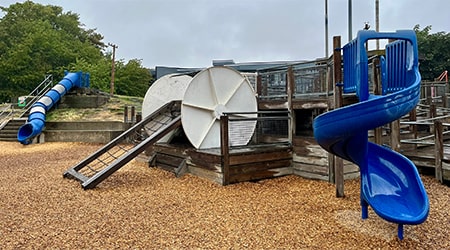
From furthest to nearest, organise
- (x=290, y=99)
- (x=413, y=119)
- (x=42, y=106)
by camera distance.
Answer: (x=42, y=106) → (x=413, y=119) → (x=290, y=99)

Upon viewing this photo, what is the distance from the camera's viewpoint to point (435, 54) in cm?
3022

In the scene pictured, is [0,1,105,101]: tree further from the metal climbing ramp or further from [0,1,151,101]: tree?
the metal climbing ramp

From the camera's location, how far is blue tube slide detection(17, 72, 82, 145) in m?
12.6

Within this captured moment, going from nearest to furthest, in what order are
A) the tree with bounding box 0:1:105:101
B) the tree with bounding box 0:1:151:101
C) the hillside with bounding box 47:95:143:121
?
the hillside with bounding box 47:95:143:121, the tree with bounding box 0:1:105:101, the tree with bounding box 0:1:151:101

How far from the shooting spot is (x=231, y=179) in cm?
579

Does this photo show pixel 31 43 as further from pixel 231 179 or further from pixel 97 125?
pixel 231 179

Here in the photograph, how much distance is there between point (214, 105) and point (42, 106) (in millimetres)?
11618

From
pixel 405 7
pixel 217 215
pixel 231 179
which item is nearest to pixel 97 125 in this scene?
pixel 231 179

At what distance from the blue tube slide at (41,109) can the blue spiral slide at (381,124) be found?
12536 millimetres

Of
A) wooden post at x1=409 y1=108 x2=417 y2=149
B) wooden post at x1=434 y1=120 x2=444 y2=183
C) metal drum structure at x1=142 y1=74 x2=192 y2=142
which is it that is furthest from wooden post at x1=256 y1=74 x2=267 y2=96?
wooden post at x1=434 y1=120 x2=444 y2=183

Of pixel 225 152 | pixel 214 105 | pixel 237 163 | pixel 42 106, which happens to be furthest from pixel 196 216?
pixel 42 106

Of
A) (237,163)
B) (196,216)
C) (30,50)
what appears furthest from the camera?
(30,50)

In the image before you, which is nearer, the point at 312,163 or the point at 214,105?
the point at 312,163

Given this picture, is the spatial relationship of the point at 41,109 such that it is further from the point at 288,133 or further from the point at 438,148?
the point at 438,148
